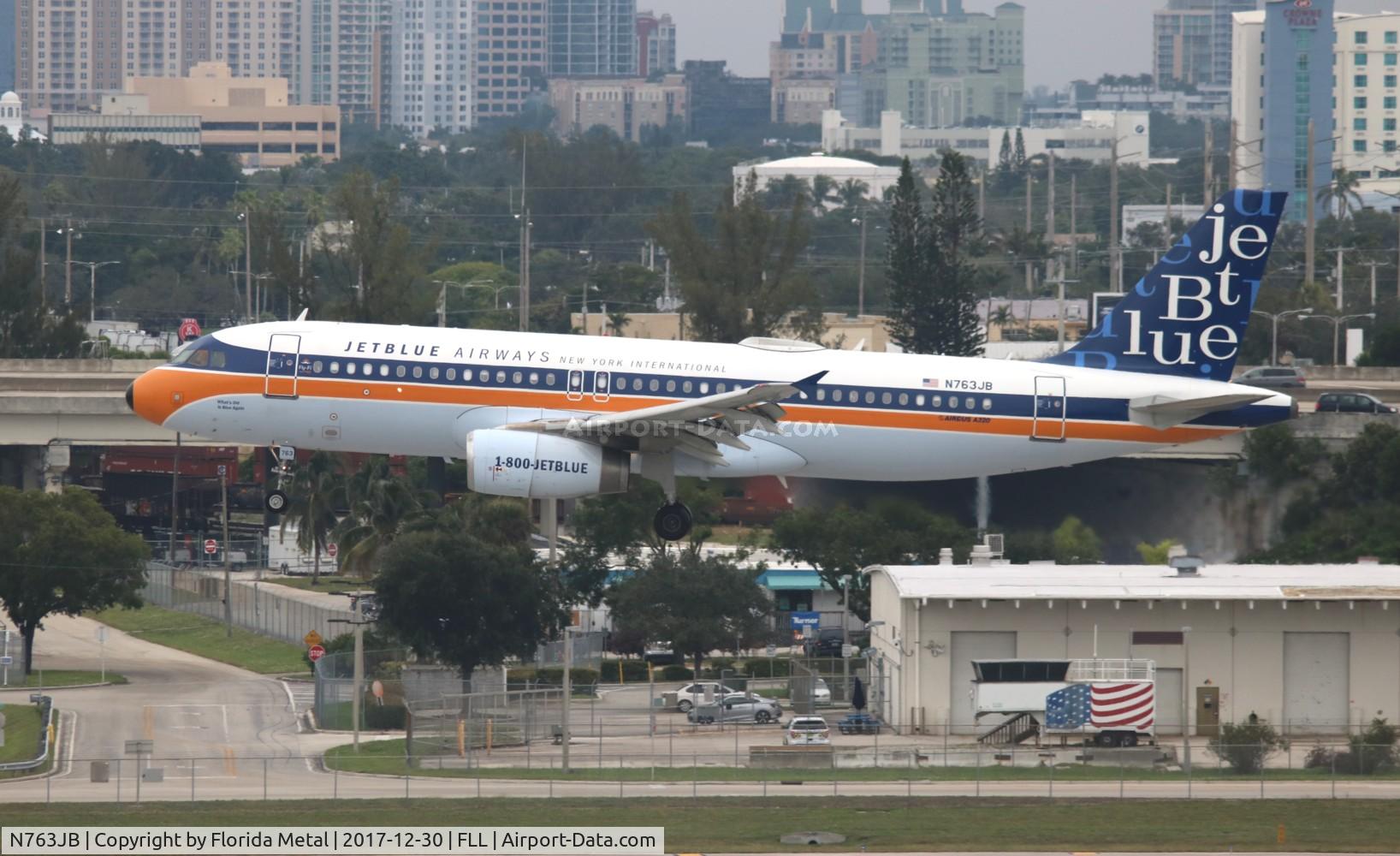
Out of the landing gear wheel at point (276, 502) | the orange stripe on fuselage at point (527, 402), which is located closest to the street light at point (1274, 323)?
the orange stripe on fuselage at point (527, 402)

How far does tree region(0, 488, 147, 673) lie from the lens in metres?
95.3

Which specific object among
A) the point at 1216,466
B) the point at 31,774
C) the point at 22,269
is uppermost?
the point at 22,269

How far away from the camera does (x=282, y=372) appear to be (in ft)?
181

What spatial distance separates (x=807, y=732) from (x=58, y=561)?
147ft

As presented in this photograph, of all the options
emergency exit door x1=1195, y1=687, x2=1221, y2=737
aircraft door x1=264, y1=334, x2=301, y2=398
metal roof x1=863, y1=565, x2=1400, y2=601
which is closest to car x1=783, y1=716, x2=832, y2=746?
metal roof x1=863, y1=565, x2=1400, y2=601

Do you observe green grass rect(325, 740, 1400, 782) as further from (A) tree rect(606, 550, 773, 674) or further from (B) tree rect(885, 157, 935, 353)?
(B) tree rect(885, 157, 935, 353)

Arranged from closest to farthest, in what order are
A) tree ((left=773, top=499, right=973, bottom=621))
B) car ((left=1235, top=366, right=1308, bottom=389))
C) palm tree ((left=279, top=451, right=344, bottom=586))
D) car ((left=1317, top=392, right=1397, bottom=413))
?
tree ((left=773, top=499, right=973, bottom=621)) → car ((left=1317, top=392, right=1397, bottom=413)) → palm tree ((left=279, top=451, right=344, bottom=586)) → car ((left=1235, top=366, right=1308, bottom=389))

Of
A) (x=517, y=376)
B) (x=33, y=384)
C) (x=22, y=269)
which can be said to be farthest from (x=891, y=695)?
(x=22, y=269)

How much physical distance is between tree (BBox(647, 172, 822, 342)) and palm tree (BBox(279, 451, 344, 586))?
26.1m

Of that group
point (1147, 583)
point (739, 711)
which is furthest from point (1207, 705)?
point (739, 711)

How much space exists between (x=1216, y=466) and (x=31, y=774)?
5008 centimetres

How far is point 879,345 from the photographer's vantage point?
15950 cm

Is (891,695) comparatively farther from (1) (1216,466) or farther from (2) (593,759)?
(1) (1216,466)

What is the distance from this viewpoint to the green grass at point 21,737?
64.2 m
